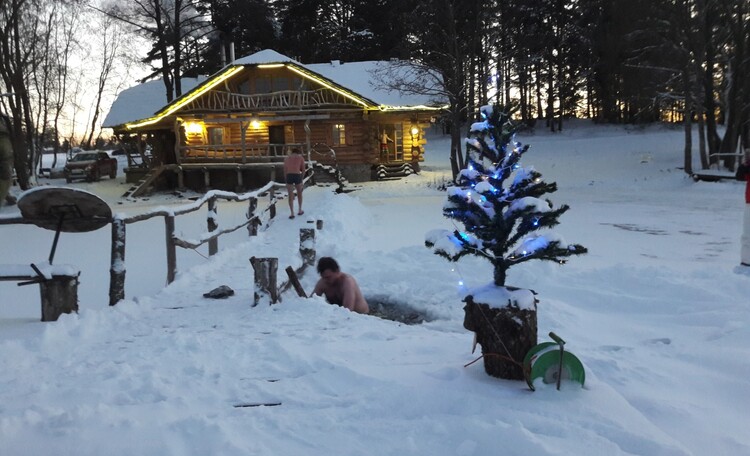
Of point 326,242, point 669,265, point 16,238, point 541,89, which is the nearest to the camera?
point 669,265

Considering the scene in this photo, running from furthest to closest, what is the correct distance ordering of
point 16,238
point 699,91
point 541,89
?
1. point 541,89
2. point 699,91
3. point 16,238

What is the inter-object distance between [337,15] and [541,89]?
1878 centimetres

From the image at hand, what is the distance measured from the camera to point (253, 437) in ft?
9.87

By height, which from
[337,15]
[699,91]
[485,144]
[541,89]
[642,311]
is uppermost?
[337,15]

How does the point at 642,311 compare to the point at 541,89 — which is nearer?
the point at 642,311

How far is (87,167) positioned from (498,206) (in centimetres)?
3439

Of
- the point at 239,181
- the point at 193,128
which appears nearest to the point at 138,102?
the point at 193,128

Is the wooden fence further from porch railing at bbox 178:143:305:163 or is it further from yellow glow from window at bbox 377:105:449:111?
yellow glow from window at bbox 377:105:449:111

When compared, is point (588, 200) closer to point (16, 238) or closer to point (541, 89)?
point (16, 238)

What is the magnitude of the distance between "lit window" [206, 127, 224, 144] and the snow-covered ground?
21.4m

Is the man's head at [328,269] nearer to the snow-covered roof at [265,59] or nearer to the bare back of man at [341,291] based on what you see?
the bare back of man at [341,291]

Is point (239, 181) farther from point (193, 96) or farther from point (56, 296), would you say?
point (56, 296)

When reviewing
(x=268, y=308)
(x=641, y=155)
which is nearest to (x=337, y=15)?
(x=641, y=155)

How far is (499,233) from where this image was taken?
3.90m
